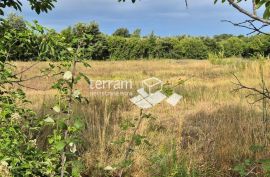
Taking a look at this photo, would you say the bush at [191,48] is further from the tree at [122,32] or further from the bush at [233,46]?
the tree at [122,32]

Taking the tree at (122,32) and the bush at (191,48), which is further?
→ the tree at (122,32)

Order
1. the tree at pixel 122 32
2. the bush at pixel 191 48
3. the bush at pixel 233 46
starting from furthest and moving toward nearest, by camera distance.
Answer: the tree at pixel 122 32
the bush at pixel 233 46
the bush at pixel 191 48

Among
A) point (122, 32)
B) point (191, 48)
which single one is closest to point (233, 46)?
point (191, 48)

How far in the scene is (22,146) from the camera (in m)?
2.97

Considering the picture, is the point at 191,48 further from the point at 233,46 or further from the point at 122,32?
the point at 122,32

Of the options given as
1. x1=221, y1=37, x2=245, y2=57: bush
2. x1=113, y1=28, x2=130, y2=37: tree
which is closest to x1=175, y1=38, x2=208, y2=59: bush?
x1=221, y1=37, x2=245, y2=57: bush

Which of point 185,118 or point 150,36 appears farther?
point 150,36

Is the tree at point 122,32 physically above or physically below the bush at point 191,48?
above

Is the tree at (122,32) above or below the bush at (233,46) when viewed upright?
above

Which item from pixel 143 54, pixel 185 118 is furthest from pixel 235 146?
pixel 143 54

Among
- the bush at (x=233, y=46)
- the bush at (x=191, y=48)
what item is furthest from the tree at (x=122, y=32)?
the bush at (x=233, y=46)

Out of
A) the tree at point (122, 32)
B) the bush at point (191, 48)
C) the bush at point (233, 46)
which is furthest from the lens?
the tree at point (122, 32)

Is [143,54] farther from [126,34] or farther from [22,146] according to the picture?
[22,146]

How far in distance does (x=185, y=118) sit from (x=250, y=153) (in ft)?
8.16
